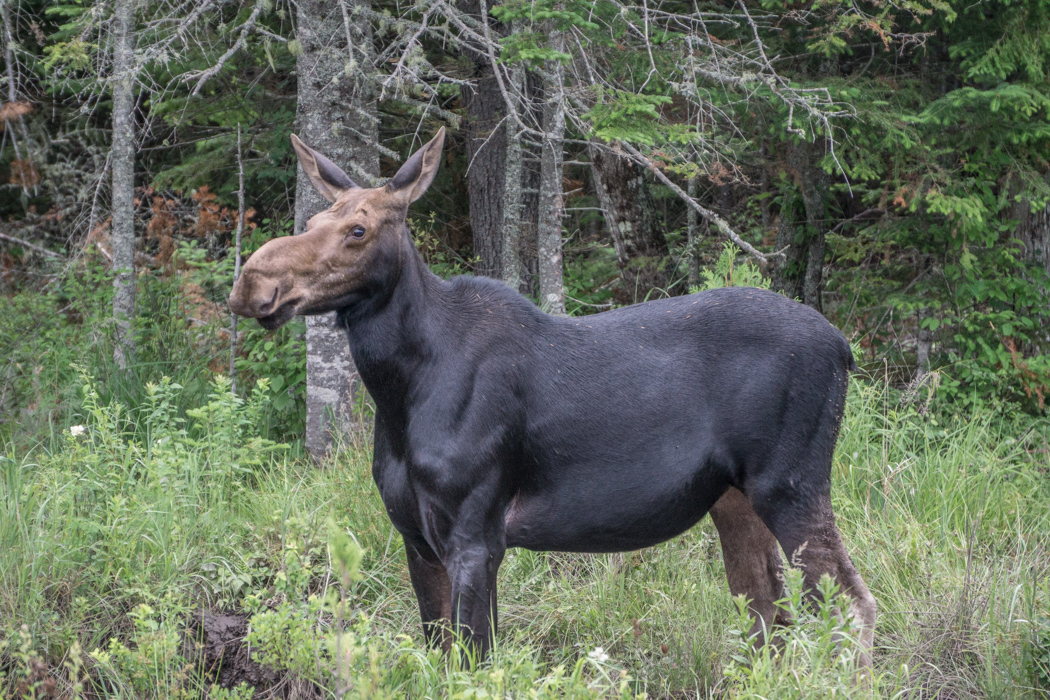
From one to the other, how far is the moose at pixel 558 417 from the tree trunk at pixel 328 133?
9.38 feet

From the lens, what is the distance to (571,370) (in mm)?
3844

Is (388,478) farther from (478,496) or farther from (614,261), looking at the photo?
(614,261)

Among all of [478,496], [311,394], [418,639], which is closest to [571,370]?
[478,496]

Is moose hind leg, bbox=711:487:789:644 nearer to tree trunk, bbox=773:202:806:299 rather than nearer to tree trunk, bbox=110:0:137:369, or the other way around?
tree trunk, bbox=773:202:806:299

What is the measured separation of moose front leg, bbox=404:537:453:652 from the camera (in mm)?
3867

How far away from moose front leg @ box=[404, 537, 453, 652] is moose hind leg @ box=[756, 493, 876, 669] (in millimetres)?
1332

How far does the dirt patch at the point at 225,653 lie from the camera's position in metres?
4.32

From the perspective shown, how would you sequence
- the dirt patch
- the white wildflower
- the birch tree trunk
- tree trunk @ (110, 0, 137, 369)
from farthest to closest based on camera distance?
tree trunk @ (110, 0, 137, 369)
the birch tree trunk
the dirt patch
the white wildflower

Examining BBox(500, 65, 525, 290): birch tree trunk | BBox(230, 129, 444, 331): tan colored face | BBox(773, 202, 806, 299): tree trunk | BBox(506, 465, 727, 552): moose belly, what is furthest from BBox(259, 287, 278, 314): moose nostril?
BBox(773, 202, 806, 299): tree trunk

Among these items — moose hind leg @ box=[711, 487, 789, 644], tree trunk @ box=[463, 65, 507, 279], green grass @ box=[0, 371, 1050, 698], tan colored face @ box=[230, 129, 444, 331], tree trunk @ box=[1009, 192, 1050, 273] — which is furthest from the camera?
tree trunk @ box=[463, 65, 507, 279]

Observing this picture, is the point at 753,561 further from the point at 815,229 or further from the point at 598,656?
the point at 815,229

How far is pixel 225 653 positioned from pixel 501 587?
1.36 metres

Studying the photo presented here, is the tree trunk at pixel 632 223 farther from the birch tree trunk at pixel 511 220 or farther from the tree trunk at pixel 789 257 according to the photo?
the birch tree trunk at pixel 511 220

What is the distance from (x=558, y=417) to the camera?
379cm
